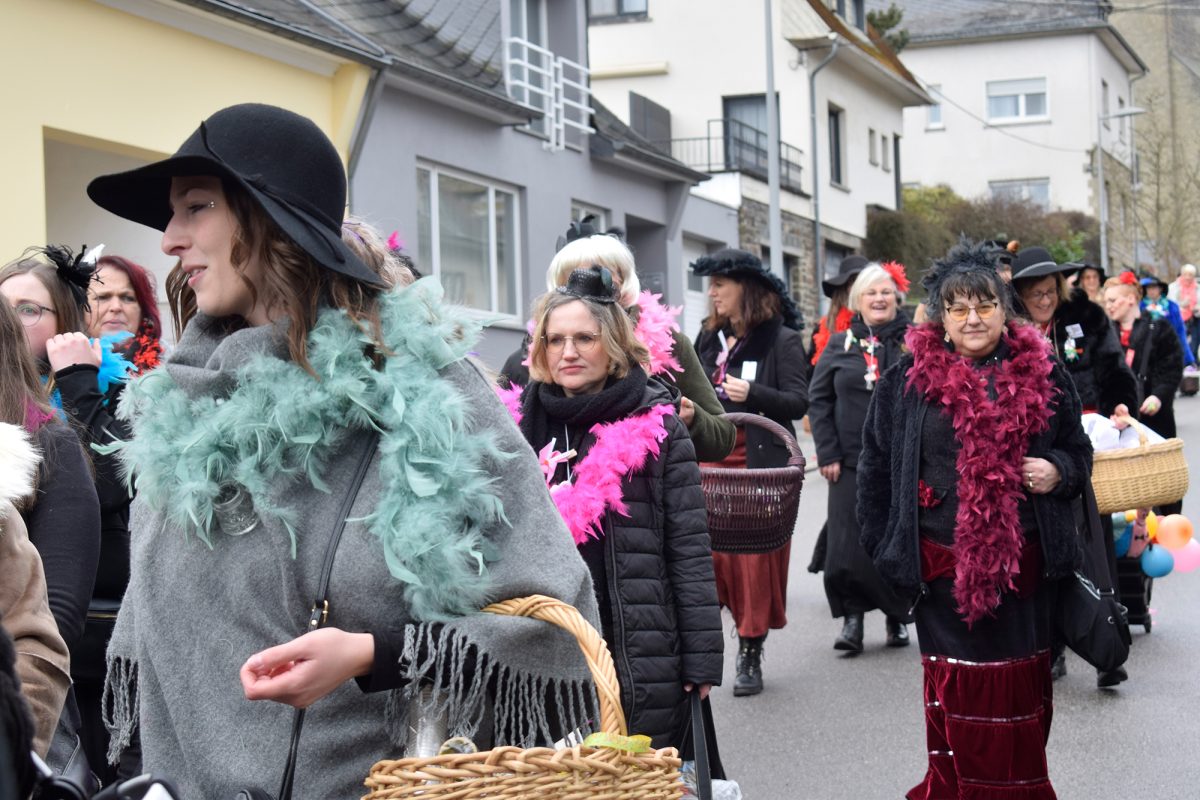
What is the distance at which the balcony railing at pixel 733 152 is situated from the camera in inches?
1146

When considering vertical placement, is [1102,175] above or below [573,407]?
above

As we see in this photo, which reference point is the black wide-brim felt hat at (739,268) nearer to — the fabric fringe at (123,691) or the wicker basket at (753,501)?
the wicker basket at (753,501)

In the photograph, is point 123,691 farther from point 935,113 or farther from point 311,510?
point 935,113

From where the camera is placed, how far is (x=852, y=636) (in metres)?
8.56

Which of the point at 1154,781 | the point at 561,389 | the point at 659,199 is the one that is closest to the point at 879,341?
the point at 1154,781

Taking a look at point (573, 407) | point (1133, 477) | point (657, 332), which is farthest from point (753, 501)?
point (1133, 477)

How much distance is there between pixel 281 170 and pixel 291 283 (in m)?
0.18

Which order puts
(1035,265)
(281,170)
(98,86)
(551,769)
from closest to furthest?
(551,769)
(281,170)
(1035,265)
(98,86)

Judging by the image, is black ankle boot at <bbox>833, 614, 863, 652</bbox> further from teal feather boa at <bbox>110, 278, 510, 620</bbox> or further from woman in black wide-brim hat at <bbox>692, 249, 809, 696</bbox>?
teal feather boa at <bbox>110, 278, 510, 620</bbox>

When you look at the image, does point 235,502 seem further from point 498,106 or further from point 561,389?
point 498,106

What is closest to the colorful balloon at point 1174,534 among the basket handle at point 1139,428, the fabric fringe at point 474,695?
the basket handle at point 1139,428

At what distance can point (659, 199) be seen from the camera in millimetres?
23188

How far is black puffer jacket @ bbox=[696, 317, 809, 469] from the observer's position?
7613mm

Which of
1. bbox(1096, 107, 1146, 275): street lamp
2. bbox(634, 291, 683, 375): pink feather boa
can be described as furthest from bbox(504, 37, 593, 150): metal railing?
bbox(1096, 107, 1146, 275): street lamp
